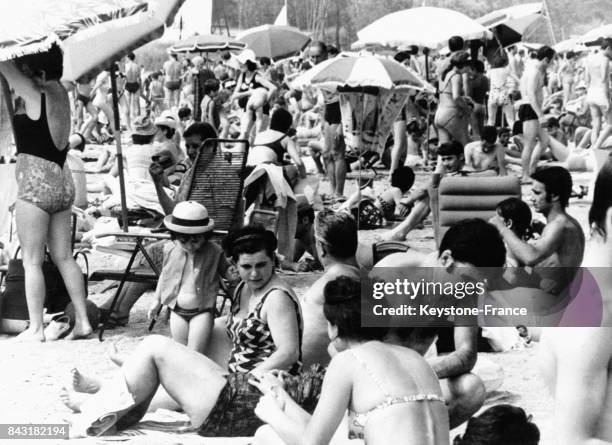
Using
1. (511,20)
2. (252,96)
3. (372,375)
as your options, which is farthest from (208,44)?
(372,375)

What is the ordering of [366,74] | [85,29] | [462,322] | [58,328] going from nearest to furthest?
[462,322] → [85,29] → [58,328] → [366,74]

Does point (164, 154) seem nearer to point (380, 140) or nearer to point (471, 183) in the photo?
point (471, 183)

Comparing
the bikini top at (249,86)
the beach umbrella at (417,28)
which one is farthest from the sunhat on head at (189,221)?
the bikini top at (249,86)

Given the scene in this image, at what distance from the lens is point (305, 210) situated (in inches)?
316

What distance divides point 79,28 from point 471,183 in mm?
3066

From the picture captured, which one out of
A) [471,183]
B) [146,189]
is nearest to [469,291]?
[471,183]

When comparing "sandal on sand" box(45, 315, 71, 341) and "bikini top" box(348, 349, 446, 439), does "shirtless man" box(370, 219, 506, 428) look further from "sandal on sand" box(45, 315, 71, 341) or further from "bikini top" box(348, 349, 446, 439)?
"sandal on sand" box(45, 315, 71, 341)

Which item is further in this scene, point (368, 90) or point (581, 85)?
point (581, 85)

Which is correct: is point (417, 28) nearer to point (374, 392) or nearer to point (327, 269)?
point (327, 269)

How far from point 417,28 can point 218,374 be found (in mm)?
7176

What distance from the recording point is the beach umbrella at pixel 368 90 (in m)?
9.78

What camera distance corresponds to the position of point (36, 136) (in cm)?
603

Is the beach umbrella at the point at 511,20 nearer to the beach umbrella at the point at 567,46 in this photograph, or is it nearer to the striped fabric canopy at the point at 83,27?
the beach umbrella at the point at 567,46

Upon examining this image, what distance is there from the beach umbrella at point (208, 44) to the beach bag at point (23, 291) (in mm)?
12717
